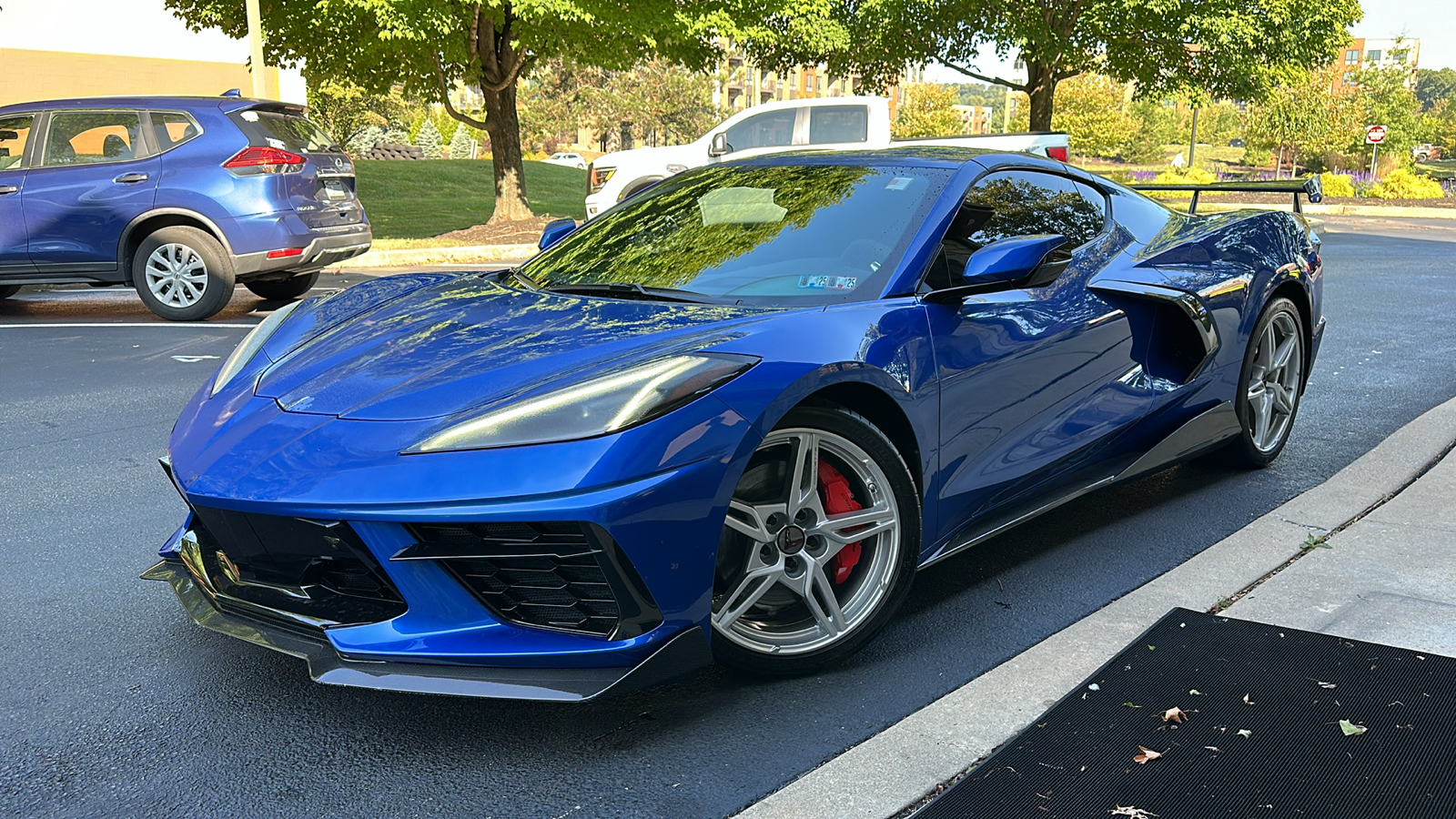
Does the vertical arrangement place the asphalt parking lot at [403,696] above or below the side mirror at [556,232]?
below

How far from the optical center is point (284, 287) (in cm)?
1088

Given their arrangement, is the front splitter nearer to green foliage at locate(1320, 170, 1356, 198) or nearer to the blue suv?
the blue suv

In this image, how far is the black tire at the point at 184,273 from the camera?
940 cm

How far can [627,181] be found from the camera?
15547mm

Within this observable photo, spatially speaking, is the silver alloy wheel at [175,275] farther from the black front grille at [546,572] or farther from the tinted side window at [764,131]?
the tinted side window at [764,131]

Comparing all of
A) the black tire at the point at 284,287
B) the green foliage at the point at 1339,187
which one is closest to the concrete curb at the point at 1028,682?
the black tire at the point at 284,287

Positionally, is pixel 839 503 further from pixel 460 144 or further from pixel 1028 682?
pixel 460 144

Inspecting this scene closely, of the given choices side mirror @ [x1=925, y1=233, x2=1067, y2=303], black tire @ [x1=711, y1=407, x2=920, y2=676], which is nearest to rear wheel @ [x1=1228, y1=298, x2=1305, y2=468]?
side mirror @ [x1=925, y1=233, x2=1067, y2=303]

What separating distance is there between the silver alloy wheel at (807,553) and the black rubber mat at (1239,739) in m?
0.56

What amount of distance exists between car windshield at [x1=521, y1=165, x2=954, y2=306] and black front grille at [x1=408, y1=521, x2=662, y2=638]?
1.01 meters

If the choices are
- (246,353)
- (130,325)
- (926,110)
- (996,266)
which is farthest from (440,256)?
(926,110)

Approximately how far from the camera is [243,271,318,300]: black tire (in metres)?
10.8

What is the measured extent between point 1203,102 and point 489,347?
2652 cm

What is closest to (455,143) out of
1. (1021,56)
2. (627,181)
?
(1021,56)
